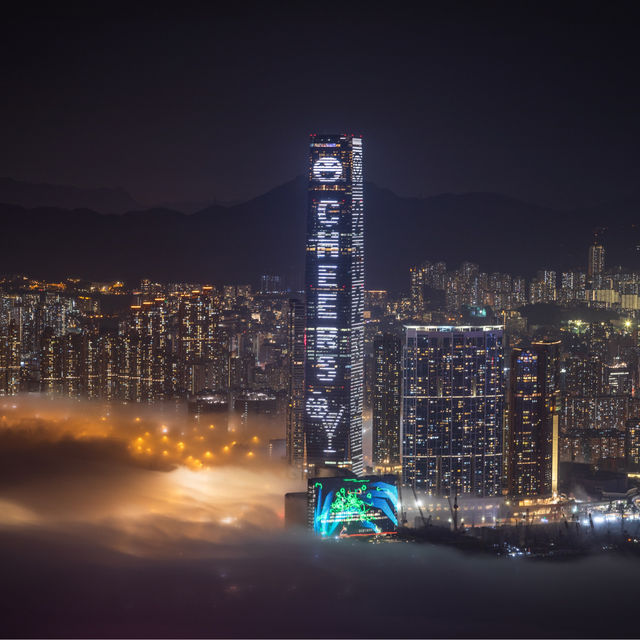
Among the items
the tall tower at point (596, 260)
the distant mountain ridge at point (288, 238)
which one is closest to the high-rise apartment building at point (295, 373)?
the distant mountain ridge at point (288, 238)

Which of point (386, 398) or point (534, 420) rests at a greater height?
point (386, 398)

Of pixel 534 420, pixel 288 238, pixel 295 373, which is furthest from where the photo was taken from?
pixel 295 373

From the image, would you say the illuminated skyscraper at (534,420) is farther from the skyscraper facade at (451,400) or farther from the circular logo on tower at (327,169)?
the circular logo on tower at (327,169)

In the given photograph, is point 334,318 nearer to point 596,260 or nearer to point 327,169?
point 327,169

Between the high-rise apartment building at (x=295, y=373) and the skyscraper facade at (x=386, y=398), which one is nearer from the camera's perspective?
the skyscraper facade at (x=386, y=398)

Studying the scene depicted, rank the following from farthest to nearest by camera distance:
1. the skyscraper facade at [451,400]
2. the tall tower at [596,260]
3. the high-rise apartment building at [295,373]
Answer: the high-rise apartment building at [295,373]
the tall tower at [596,260]
the skyscraper facade at [451,400]

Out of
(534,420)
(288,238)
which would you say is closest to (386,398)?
(534,420)
